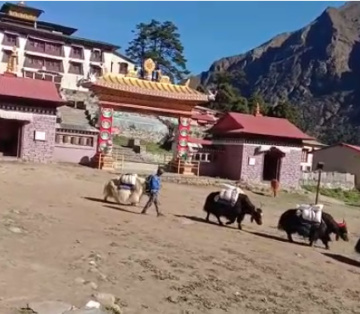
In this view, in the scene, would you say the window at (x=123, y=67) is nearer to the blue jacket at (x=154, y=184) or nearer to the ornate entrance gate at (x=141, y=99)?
the ornate entrance gate at (x=141, y=99)

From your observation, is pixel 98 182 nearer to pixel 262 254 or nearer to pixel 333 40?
pixel 262 254

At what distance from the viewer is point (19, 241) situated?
992 cm

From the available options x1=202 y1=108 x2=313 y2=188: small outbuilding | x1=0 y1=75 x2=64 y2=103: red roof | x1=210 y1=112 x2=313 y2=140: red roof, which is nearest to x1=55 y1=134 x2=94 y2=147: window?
x1=0 y1=75 x2=64 y2=103: red roof

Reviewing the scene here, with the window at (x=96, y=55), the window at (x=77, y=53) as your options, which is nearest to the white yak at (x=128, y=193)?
the window at (x=77, y=53)

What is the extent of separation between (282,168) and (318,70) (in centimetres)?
12364

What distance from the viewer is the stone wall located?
40.7 meters

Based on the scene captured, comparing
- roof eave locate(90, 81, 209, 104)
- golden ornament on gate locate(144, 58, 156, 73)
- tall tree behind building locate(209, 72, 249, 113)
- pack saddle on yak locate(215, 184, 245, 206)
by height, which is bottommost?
pack saddle on yak locate(215, 184, 245, 206)

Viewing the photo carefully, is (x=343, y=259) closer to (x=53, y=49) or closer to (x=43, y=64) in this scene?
(x=43, y=64)

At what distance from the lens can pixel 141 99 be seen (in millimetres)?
30375

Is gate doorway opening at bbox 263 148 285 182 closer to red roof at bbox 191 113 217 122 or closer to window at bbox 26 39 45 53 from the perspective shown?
red roof at bbox 191 113 217 122

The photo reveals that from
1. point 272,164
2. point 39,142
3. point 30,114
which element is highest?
point 30,114

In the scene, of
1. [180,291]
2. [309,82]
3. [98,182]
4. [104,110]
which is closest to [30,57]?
[104,110]

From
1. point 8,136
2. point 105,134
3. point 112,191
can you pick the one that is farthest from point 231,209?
point 8,136

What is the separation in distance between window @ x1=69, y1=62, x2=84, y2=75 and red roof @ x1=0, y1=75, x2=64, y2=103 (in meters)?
33.1
